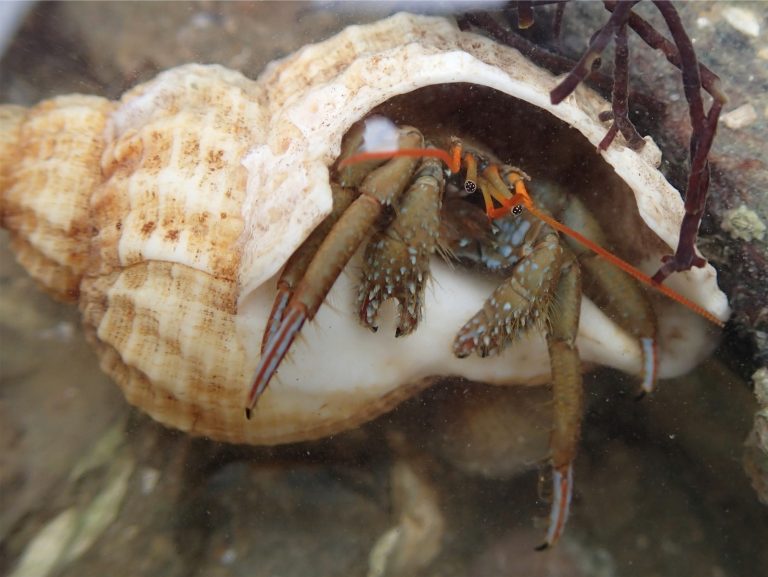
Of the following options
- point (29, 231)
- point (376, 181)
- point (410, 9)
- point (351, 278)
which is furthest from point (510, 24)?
point (29, 231)

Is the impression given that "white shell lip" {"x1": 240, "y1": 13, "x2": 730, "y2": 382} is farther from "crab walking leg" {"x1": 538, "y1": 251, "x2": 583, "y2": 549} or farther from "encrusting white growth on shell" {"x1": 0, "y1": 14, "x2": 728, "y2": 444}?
"crab walking leg" {"x1": 538, "y1": 251, "x2": 583, "y2": 549}

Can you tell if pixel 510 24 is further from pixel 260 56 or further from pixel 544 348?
pixel 544 348

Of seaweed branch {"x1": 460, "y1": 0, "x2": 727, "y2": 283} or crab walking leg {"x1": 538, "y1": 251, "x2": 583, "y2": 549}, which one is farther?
crab walking leg {"x1": 538, "y1": 251, "x2": 583, "y2": 549}

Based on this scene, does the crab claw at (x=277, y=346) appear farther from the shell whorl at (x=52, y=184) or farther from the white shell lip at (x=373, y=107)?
the shell whorl at (x=52, y=184)

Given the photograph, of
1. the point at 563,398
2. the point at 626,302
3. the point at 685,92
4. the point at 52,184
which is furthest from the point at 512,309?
the point at 52,184

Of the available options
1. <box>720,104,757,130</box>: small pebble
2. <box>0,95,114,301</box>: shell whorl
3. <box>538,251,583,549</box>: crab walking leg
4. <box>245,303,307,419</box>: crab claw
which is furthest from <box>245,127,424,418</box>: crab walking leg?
<box>720,104,757,130</box>: small pebble

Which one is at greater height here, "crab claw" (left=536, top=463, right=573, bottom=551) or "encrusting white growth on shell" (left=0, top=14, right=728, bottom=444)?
"encrusting white growth on shell" (left=0, top=14, right=728, bottom=444)

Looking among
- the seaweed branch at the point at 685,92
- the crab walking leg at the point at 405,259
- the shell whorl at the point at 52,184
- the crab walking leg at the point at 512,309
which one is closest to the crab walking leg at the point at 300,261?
the crab walking leg at the point at 405,259

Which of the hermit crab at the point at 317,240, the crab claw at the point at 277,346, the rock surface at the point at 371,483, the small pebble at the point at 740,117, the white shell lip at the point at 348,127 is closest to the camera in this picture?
the crab claw at the point at 277,346
